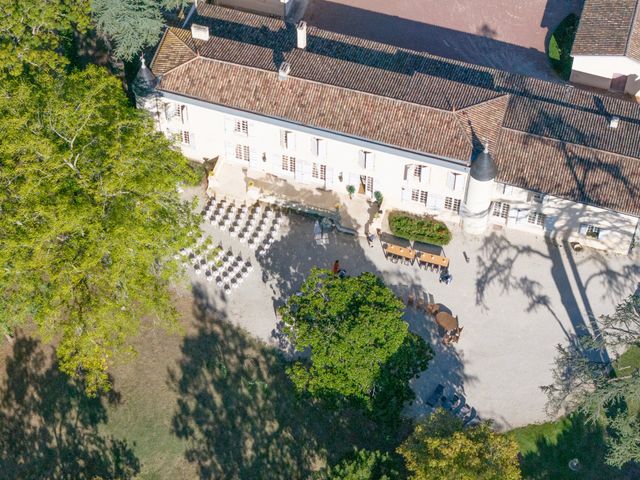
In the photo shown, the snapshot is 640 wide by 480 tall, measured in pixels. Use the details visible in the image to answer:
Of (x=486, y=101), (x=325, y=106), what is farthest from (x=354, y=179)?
(x=486, y=101)

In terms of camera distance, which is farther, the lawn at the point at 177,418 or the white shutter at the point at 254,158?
the white shutter at the point at 254,158

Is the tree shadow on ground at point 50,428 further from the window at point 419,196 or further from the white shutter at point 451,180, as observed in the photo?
the white shutter at point 451,180

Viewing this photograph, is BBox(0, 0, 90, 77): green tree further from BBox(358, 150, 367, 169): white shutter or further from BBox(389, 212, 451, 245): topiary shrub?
BBox(389, 212, 451, 245): topiary shrub

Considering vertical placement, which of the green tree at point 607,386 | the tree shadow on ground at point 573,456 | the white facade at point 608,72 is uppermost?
the white facade at point 608,72

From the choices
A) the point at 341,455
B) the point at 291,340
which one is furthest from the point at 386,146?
the point at 341,455

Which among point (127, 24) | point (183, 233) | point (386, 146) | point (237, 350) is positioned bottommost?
point (237, 350)

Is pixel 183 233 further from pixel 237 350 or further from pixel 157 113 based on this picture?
pixel 157 113

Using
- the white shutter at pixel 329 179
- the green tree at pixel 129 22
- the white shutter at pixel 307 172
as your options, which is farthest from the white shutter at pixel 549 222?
the green tree at pixel 129 22

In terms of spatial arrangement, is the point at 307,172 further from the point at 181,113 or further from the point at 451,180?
the point at 451,180
